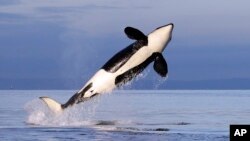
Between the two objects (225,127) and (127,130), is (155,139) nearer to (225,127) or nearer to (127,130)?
(127,130)

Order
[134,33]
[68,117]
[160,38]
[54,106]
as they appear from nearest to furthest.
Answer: [134,33] < [160,38] < [54,106] < [68,117]

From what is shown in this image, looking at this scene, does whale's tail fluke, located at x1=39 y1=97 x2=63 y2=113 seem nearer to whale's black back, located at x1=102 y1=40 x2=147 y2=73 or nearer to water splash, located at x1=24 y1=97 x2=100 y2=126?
water splash, located at x1=24 y1=97 x2=100 y2=126

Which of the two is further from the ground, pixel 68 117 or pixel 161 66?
pixel 161 66

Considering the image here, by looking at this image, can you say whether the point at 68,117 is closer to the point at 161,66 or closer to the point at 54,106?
the point at 54,106

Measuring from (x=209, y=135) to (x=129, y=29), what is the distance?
5477mm

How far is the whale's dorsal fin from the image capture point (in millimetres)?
25938

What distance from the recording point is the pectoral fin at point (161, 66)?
2581 cm

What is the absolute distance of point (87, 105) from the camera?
2839cm

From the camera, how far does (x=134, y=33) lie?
85.3 feet

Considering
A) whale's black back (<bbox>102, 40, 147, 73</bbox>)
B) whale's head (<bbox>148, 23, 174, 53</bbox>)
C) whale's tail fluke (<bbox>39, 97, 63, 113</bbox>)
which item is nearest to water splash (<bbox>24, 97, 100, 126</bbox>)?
whale's tail fluke (<bbox>39, 97, 63, 113</bbox>)

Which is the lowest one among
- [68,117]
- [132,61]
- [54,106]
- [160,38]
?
[68,117]

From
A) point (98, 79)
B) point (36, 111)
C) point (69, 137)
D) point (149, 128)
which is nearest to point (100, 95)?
point (98, 79)

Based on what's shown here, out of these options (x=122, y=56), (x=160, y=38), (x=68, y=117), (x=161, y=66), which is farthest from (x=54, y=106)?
(x=160, y=38)

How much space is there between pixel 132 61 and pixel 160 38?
1.56 m
